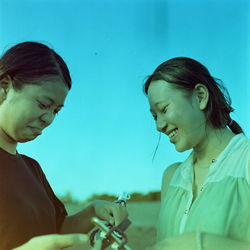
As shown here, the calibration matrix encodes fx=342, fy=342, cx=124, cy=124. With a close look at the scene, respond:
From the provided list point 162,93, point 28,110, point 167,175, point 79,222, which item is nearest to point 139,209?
point 167,175

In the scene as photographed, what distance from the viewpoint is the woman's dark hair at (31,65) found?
0.59 metres

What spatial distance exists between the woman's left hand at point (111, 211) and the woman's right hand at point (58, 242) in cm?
14

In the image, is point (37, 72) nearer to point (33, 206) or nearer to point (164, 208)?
point (33, 206)

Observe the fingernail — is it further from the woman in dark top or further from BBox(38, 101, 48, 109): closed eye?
BBox(38, 101, 48, 109): closed eye

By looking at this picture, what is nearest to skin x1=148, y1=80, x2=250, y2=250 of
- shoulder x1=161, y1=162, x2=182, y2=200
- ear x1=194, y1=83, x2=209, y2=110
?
ear x1=194, y1=83, x2=209, y2=110

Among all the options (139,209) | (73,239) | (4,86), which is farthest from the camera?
(139,209)

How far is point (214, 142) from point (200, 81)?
0.14 meters

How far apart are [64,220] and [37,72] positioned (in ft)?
1.09

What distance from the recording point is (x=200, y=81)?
74cm

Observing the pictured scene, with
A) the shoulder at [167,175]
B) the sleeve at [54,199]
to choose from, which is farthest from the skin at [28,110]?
the shoulder at [167,175]

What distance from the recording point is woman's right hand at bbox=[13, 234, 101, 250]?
488mm

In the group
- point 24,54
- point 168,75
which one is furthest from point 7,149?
point 168,75

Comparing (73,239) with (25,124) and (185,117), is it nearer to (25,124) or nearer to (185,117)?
(25,124)

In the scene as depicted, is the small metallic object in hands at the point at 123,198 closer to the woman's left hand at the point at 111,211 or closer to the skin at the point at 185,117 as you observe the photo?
the woman's left hand at the point at 111,211
